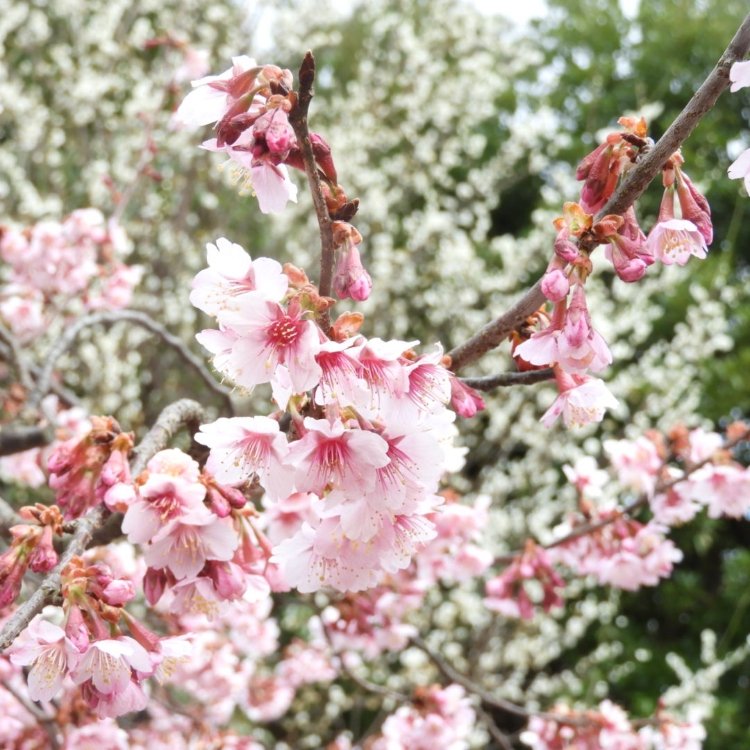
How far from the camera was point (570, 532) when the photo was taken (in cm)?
211

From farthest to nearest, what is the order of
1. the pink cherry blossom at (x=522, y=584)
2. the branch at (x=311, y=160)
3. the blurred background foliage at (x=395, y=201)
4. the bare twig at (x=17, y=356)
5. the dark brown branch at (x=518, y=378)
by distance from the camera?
the blurred background foliage at (x=395, y=201) < the bare twig at (x=17, y=356) < the pink cherry blossom at (x=522, y=584) < the dark brown branch at (x=518, y=378) < the branch at (x=311, y=160)

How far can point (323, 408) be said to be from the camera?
0.93 meters

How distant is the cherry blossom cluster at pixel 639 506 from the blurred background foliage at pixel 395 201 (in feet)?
9.20

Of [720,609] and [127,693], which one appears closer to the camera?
[127,693]

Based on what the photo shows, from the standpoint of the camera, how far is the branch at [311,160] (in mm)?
Answer: 876

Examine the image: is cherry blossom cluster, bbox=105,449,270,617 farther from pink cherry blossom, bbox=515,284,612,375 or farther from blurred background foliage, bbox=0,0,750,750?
blurred background foliage, bbox=0,0,750,750

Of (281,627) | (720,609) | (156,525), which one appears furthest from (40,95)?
(720,609)

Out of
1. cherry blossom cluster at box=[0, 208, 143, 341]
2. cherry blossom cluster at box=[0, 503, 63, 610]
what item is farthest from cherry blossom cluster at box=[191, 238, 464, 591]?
cherry blossom cluster at box=[0, 208, 143, 341]

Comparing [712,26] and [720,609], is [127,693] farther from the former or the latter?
[712,26]

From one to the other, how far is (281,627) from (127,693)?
6.42 meters

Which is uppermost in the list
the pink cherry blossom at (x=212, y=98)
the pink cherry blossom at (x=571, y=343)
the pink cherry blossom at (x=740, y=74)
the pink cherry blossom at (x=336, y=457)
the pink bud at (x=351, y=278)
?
the pink cherry blossom at (x=740, y=74)

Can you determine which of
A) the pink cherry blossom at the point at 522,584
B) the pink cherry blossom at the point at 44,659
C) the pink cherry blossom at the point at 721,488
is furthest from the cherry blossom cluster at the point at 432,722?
the pink cherry blossom at the point at 44,659

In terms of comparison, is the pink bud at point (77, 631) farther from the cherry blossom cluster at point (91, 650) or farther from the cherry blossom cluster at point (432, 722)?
the cherry blossom cluster at point (432, 722)

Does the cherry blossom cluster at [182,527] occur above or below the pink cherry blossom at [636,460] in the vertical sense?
above
